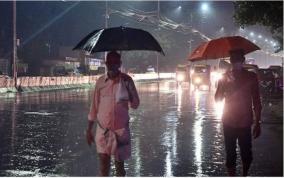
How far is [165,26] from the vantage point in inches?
3410

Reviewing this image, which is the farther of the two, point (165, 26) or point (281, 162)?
point (165, 26)

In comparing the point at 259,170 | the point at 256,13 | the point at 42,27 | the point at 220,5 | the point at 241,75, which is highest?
the point at 220,5

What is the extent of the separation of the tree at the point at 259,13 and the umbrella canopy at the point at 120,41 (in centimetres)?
1063

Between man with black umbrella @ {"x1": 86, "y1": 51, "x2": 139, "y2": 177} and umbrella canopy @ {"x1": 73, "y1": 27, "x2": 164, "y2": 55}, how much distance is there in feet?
1.20

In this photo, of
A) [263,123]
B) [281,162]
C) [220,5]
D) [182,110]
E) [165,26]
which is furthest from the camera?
[220,5]

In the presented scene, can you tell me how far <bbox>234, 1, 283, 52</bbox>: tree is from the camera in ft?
54.4

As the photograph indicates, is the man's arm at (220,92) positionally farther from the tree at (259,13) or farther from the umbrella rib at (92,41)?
the tree at (259,13)

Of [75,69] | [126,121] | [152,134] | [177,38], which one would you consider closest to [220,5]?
[177,38]

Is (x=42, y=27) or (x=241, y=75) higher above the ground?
(x=42, y=27)

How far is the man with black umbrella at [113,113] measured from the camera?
5828 mm

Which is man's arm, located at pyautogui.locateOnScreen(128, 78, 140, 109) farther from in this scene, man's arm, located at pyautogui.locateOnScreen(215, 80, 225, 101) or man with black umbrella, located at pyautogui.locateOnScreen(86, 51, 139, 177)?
man's arm, located at pyautogui.locateOnScreen(215, 80, 225, 101)

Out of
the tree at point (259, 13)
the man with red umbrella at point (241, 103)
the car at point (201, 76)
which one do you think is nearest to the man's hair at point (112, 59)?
the man with red umbrella at point (241, 103)

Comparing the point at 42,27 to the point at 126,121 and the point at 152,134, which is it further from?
the point at 126,121

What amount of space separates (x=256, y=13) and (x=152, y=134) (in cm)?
764
